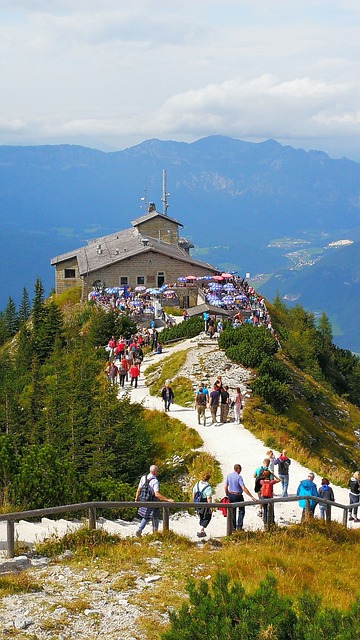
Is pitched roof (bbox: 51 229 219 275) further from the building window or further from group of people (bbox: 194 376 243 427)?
group of people (bbox: 194 376 243 427)

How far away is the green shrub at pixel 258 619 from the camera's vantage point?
8.59 meters

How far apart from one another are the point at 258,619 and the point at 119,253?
6567cm

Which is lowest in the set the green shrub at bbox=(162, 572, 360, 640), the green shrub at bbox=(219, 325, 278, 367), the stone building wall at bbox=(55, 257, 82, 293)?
the green shrub at bbox=(162, 572, 360, 640)

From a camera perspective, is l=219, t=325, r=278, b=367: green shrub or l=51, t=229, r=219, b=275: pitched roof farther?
l=51, t=229, r=219, b=275: pitched roof

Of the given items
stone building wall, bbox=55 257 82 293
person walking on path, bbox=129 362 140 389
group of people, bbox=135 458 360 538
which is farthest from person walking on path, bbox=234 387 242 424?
stone building wall, bbox=55 257 82 293

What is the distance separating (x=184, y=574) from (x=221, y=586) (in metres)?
3.24

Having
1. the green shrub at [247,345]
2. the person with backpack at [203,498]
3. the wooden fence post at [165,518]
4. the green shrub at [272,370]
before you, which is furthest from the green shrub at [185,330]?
the wooden fence post at [165,518]

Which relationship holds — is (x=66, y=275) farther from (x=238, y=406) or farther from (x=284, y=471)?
(x=284, y=471)

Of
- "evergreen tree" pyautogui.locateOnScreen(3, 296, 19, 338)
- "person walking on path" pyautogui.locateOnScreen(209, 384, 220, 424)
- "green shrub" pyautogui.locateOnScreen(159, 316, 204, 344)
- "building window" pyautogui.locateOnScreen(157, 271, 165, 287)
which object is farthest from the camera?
"evergreen tree" pyautogui.locateOnScreen(3, 296, 19, 338)

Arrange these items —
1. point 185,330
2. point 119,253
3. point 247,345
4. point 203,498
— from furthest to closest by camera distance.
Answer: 1. point 119,253
2. point 185,330
3. point 247,345
4. point 203,498

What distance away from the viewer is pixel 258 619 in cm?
891

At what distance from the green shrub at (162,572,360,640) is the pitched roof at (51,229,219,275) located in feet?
202

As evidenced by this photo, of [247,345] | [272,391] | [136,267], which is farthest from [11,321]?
[272,391]

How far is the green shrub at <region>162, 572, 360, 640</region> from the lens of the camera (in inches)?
338
